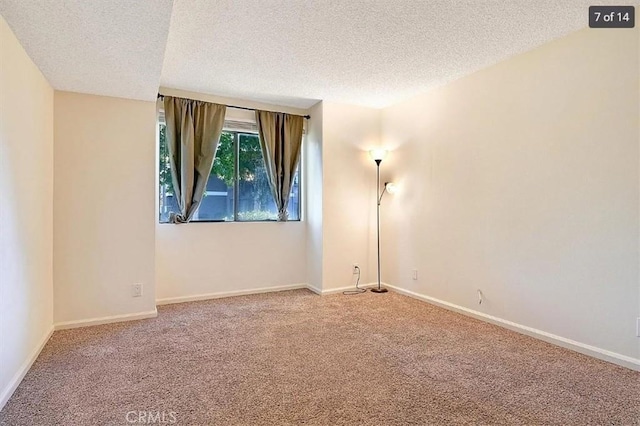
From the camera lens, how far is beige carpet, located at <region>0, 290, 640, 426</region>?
1948 millimetres

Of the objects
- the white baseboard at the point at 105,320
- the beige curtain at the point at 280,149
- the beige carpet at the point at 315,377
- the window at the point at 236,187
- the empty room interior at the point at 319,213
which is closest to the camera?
the beige carpet at the point at 315,377

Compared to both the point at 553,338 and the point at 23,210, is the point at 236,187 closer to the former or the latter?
the point at 23,210

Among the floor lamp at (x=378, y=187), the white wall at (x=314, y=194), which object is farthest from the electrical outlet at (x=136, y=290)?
the floor lamp at (x=378, y=187)

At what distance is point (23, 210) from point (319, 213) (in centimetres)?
301

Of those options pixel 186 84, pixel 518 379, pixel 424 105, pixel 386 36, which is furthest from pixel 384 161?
pixel 518 379

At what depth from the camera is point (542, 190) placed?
119 inches

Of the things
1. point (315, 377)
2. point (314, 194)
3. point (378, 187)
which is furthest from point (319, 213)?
point (315, 377)

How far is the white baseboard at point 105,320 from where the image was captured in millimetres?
3322

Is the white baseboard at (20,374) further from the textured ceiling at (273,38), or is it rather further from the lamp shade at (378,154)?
the lamp shade at (378,154)

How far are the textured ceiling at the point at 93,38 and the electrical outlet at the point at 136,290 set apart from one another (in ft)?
6.25

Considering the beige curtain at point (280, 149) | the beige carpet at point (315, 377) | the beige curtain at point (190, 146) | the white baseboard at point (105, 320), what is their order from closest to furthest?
the beige carpet at point (315, 377), the white baseboard at point (105, 320), the beige curtain at point (190, 146), the beige curtain at point (280, 149)

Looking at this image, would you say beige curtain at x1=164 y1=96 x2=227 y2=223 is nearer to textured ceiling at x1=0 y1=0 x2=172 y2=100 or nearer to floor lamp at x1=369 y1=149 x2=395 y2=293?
textured ceiling at x1=0 y1=0 x2=172 y2=100

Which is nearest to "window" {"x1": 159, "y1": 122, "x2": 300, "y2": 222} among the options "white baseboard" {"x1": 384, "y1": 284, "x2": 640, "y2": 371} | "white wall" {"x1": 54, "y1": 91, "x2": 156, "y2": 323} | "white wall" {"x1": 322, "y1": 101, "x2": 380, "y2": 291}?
"white wall" {"x1": 54, "y1": 91, "x2": 156, "y2": 323}

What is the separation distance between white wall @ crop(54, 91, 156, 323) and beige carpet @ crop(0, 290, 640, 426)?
1.09 feet
